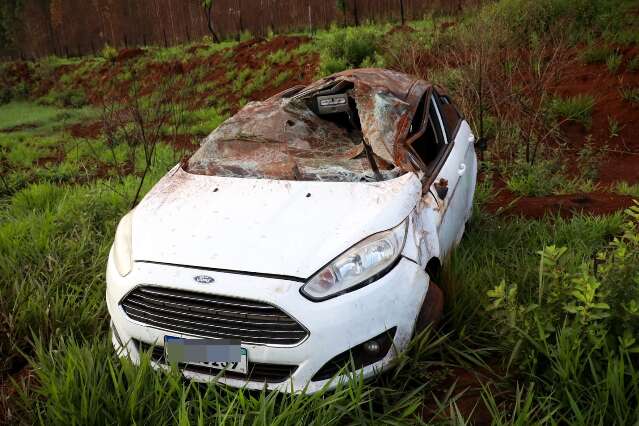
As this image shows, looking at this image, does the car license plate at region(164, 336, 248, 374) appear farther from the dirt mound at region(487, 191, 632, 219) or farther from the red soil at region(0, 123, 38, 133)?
the red soil at region(0, 123, 38, 133)

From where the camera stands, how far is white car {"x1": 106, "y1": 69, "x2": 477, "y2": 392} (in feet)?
7.47

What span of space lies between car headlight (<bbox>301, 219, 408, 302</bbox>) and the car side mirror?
0.68 meters

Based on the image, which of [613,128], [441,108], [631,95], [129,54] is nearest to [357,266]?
[441,108]

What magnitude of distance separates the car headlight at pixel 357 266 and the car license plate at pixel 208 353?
0.38 metres

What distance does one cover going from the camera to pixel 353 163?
123 inches

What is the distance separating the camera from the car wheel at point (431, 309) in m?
2.61

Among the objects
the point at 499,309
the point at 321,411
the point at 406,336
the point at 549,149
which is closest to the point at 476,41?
the point at 549,149

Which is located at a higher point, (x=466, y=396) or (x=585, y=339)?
(x=585, y=339)

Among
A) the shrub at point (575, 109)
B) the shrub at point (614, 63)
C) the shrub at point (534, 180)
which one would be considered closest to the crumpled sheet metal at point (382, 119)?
the shrub at point (534, 180)

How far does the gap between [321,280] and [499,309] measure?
998mm

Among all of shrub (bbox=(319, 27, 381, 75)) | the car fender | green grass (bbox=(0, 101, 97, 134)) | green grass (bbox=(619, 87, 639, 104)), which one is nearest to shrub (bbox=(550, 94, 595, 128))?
green grass (bbox=(619, 87, 639, 104))

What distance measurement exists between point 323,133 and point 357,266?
1603 mm

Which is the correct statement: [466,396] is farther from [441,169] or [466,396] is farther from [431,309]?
[441,169]

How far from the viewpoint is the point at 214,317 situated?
2316 mm
